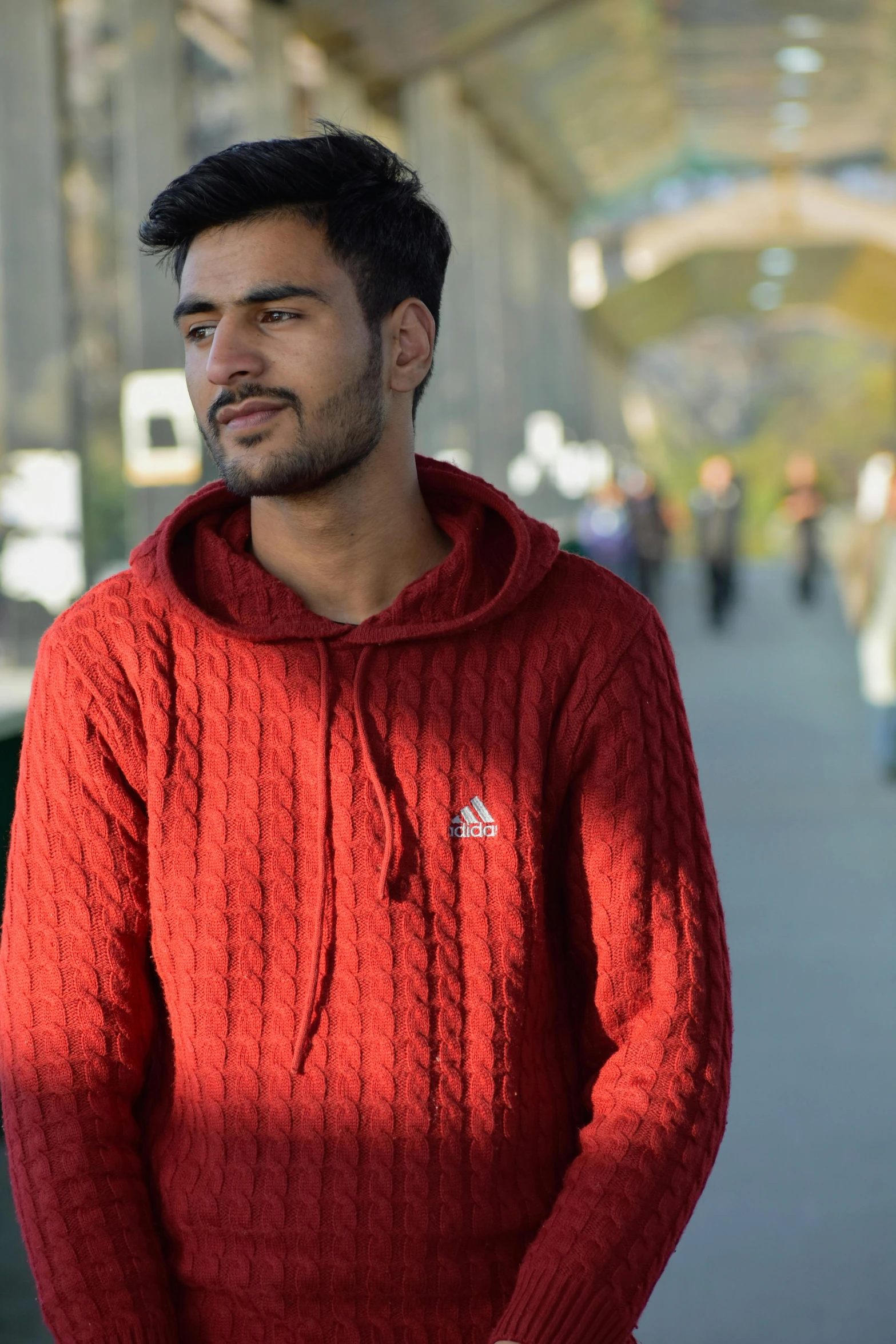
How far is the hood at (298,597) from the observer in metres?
2.00

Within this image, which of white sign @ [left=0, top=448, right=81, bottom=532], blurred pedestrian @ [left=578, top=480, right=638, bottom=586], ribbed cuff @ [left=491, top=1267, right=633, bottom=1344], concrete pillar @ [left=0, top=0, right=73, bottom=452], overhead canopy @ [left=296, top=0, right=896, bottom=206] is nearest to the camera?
ribbed cuff @ [left=491, top=1267, right=633, bottom=1344]

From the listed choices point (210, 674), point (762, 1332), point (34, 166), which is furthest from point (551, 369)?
point (210, 674)

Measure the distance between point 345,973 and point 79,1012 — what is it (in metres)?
0.29

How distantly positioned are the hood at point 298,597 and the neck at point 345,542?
1.8 inches

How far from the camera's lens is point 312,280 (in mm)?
1980

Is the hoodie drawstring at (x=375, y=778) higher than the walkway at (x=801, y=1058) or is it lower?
higher

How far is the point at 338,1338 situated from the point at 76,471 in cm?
681

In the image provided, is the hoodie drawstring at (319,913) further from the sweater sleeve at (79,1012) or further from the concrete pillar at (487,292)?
the concrete pillar at (487,292)

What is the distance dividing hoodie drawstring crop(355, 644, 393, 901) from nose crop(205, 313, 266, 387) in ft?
1.10

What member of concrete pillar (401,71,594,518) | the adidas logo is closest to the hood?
the adidas logo

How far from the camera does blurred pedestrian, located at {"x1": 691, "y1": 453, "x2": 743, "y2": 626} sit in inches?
758

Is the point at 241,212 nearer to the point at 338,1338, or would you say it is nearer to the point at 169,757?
the point at 169,757

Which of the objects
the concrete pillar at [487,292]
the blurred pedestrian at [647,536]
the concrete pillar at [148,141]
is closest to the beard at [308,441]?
the concrete pillar at [148,141]

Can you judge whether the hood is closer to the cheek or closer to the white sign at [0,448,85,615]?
the cheek
